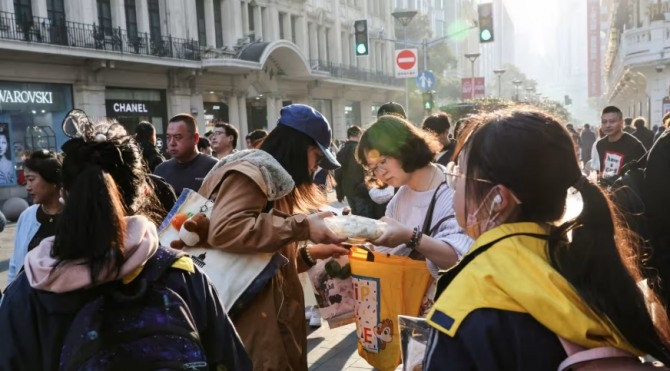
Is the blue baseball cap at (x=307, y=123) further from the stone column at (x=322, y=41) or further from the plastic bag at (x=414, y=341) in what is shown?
the stone column at (x=322, y=41)

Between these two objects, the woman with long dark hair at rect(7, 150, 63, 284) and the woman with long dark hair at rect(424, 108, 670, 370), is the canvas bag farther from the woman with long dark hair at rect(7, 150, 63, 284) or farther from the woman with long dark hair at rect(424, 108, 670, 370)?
the woman with long dark hair at rect(7, 150, 63, 284)

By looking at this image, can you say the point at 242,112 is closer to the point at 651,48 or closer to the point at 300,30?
the point at 300,30

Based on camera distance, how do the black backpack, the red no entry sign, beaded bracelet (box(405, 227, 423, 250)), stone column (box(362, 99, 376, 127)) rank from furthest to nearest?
stone column (box(362, 99, 376, 127)) → the red no entry sign → beaded bracelet (box(405, 227, 423, 250)) → the black backpack

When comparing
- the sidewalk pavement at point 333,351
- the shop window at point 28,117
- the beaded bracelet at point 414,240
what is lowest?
the sidewalk pavement at point 333,351

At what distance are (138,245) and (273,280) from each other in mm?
1023

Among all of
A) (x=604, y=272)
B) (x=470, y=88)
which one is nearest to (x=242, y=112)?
(x=470, y=88)

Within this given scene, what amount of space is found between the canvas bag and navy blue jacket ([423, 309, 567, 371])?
132 centimetres

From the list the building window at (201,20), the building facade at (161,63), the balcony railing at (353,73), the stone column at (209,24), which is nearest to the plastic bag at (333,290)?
the building facade at (161,63)

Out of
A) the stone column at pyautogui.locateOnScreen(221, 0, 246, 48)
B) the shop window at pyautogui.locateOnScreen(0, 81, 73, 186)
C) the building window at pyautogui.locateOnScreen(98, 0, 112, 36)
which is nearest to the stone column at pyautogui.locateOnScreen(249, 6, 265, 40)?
the stone column at pyautogui.locateOnScreen(221, 0, 246, 48)

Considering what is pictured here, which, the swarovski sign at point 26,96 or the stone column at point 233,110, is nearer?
the swarovski sign at point 26,96

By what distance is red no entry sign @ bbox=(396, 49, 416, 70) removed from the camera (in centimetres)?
1931

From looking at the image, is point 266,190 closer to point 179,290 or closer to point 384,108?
point 179,290

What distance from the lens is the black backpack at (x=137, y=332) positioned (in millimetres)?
1471

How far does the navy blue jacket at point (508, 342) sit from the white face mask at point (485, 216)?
27cm
